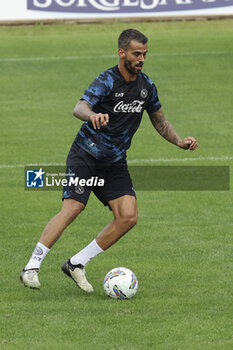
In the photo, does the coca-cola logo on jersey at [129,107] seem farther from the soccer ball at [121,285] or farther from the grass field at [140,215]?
the grass field at [140,215]

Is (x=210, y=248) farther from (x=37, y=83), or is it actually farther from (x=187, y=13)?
(x=187, y=13)

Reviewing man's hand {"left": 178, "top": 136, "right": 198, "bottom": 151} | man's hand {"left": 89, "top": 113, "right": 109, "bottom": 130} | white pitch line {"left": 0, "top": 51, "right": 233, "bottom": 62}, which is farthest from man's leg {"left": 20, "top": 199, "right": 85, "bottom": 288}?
white pitch line {"left": 0, "top": 51, "right": 233, "bottom": 62}

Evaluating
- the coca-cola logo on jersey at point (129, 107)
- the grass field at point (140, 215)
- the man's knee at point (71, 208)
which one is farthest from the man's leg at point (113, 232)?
the coca-cola logo on jersey at point (129, 107)

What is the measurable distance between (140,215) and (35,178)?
10.2 ft

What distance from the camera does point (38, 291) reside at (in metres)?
10.1

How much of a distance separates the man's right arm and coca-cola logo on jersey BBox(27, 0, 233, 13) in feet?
66.0

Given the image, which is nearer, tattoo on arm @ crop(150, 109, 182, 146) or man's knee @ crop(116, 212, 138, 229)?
man's knee @ crop(116, 212, 138, 229)

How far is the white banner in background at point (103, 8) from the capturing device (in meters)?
29.4

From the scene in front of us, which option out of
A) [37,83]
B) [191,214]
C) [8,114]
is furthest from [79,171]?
[37,83]

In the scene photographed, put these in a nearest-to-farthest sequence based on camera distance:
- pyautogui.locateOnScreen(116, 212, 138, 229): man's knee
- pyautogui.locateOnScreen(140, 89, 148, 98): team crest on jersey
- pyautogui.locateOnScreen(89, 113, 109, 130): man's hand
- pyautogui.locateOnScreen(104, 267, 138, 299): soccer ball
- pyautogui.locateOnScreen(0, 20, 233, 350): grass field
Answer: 1. pyautogui.locateOnScreen(0, 20, 233, 350): grass field
2. pyautogui.locateOnScreen(89, 113, 109, 130): man's hand
3. pyautogui.locateOnScreen(104, 267, 138, 299): soccer ball
4. pyautogui.locateOnScreen(116, 212, 138, 229): man's knee
5. pyautogui.locateOnScreen(140, 89, 148, 98): team crest on jersey

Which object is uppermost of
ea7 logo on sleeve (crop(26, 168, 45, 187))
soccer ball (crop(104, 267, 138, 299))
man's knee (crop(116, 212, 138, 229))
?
man's knee (crop(116, 212, 138, 229))

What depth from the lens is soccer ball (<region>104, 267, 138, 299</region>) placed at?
9.73 m

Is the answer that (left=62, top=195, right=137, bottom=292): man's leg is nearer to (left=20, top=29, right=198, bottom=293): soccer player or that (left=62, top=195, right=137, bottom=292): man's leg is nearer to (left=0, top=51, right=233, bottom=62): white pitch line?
(left=20, top=29, right=198, bottom=293): soccer player

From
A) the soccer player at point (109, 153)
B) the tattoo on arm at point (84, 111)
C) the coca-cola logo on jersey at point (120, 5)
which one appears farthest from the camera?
the coca-cola logo on jersey at point (120, 5)
